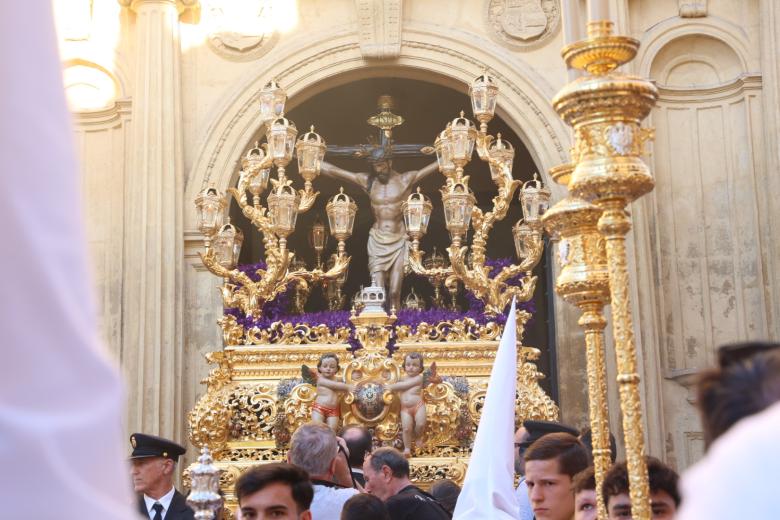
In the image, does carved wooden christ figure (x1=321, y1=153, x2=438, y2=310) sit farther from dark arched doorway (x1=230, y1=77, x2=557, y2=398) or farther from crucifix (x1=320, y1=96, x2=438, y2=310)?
dark arched doorway (x1=230, y1=77, x2=557, y2=398)

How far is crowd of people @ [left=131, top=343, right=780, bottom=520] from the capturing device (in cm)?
113

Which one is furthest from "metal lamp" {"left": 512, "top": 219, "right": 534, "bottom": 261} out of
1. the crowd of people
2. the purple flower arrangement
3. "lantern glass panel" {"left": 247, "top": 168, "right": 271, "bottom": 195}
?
the crowd of people

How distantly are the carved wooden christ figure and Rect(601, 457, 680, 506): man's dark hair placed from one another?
10.4 m

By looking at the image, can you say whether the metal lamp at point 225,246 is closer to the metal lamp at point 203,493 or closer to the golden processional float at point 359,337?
the golden processional float at point 359,337

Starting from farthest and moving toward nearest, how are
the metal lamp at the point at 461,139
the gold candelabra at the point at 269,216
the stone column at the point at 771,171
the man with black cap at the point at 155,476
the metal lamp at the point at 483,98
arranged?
the stone column at the point at 771,171, the gold candelabra at the point at 269,216, the metal lamp at the point at 461,139, the metal lamp at the point at 483,98, the man with black cap at the point at 155,476

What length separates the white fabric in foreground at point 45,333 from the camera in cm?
82

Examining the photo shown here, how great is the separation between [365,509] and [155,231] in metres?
11.0

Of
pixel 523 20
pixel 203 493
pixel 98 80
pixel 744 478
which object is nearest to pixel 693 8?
pixel 523 20

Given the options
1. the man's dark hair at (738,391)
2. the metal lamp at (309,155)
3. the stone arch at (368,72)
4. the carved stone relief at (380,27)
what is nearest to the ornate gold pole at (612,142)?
the man's dark hair at (738,391)

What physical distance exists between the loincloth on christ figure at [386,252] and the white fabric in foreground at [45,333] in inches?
553

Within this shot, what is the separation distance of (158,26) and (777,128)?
798cm

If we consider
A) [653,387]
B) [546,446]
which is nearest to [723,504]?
[546,446]

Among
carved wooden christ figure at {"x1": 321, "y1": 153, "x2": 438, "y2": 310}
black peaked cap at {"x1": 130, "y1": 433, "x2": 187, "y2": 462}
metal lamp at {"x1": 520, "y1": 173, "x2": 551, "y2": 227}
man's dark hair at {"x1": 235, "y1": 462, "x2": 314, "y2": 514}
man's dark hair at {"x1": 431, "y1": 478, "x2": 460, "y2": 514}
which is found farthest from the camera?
carved wooden christ figure at {"x1": 321, "y1": 153, "x2": 438, "y2": 310}

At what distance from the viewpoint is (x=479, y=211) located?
12430mm
